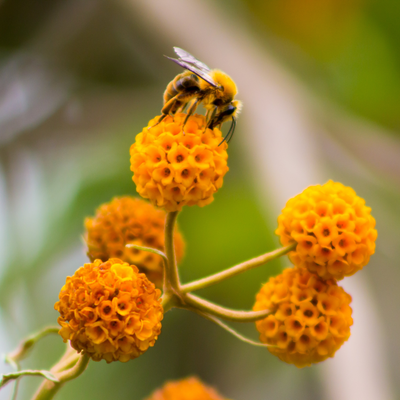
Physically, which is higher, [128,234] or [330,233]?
[330,233]

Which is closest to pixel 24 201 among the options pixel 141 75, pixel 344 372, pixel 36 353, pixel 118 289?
pixel 36 353

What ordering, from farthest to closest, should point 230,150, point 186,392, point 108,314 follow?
point 230,150 → point 186,392 → point 108,314

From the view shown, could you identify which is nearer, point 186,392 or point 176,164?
point 176,164

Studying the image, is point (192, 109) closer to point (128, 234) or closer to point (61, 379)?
point (128, 234)

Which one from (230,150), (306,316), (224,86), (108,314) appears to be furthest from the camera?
(230,150)

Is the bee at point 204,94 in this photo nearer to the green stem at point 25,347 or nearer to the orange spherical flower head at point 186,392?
the green stem at point 25,347

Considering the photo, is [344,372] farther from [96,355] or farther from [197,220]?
[96,355]

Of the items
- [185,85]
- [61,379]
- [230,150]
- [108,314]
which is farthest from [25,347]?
[230,150]
